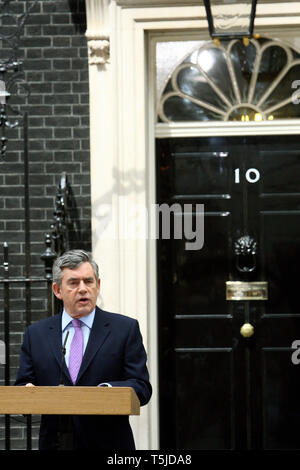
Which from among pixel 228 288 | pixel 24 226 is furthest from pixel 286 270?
pixel 24 226

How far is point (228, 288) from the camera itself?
8281 mm

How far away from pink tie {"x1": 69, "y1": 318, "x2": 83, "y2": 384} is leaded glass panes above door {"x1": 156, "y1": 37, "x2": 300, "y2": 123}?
3.28 m

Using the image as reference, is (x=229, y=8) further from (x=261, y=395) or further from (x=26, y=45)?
(x=261, y=395)

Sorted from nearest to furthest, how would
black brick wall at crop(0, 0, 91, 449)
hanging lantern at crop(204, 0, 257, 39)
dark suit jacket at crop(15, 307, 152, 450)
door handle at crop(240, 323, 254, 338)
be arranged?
dark suit jacket at crop(15, 307, 152, 450) < hanging lantern at crop(204, 0, 257, 39) < black brick wall at crop(0, 0, 91, 449) < door handle at crop(240, 323, 254, 338)

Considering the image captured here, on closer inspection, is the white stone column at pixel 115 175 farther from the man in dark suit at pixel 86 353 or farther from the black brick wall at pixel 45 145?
the man in dark suit at pixel 86 353

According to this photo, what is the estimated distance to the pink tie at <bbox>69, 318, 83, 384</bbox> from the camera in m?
5.29

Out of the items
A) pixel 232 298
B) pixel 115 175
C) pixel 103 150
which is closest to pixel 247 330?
pixel 232 298

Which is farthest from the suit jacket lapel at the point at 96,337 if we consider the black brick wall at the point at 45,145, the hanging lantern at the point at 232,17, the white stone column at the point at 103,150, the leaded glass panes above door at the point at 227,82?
the leaded glass panes above door at the point at 227,82

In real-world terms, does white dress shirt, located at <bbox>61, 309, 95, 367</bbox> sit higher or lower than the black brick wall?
lower

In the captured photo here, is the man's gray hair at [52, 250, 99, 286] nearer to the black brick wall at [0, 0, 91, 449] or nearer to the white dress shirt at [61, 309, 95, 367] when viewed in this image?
the white dress shirt at [61, 309, 95, 367]

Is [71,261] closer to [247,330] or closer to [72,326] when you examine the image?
[72,326]

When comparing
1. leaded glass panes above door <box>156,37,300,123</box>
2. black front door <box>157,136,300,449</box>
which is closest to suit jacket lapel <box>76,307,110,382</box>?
black front door <box>157,136,300,449</box>

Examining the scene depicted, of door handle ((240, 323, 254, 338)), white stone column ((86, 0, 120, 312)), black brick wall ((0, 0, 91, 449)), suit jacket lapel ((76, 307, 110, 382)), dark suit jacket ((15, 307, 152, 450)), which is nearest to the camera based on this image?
dark suit jacket ((15, 307, 152, 450))

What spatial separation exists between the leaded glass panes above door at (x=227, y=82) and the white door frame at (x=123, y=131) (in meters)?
0.26
